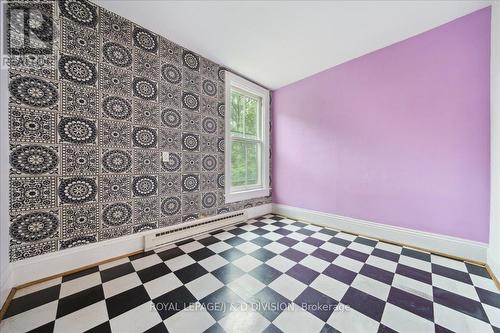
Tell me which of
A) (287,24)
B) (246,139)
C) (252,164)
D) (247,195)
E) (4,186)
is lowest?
(247,195)

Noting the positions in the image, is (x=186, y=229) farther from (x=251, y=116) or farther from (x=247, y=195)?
(x=251, y=116)

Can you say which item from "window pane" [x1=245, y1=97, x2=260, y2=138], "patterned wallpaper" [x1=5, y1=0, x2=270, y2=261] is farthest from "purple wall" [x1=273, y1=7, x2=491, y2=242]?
"patterned wallpaper" [x1=5, y1=0, x2=270, y2=261]

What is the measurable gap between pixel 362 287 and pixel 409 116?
207cm

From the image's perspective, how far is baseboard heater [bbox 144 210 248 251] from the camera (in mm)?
2139

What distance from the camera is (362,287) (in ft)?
4.94

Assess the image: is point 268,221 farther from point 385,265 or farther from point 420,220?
point 420,220

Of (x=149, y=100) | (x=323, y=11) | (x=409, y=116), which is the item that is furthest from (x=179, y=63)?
(x=409, y=116)

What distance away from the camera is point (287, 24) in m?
2.00

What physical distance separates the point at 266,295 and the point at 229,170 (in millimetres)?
1924

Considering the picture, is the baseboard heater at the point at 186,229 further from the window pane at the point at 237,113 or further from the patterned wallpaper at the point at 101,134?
the window pane at the point at 237,113

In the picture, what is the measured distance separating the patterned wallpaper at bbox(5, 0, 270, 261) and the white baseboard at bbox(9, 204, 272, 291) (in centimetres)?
7

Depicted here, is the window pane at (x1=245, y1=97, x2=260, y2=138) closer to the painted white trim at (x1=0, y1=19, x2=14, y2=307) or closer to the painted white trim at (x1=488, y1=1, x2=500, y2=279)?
the painted white trim at (x1=0, y1=19, x2=14, y2=307)

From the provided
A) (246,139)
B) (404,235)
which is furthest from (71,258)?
(404,235)

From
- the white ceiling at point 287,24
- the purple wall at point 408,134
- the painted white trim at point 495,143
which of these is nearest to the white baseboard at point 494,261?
the painted white trim at point 495,143
